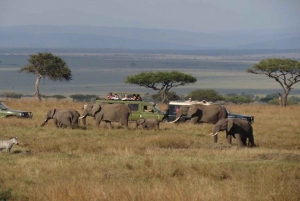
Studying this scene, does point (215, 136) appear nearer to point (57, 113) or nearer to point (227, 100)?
point (57, 113)

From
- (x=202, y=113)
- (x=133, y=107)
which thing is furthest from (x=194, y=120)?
(x=133, y=107)

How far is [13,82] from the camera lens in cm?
14112

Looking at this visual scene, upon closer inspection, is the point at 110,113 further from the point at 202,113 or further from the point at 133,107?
the point at 202,113

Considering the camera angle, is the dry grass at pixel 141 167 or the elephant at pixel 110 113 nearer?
the dry grass at pixel 141 167

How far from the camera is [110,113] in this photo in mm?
26594

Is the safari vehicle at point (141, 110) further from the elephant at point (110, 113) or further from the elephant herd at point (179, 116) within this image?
the elephant at point (110, 113)

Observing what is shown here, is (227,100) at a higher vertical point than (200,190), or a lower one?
lower

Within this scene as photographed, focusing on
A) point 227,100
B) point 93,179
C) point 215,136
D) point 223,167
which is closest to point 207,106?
point 215,136

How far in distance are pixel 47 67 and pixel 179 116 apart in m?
26.5

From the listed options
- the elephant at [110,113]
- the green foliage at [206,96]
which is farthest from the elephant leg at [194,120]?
the green foliage at [206,96]

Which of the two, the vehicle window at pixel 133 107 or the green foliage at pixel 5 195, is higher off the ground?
the green foliage at pixel 5 195

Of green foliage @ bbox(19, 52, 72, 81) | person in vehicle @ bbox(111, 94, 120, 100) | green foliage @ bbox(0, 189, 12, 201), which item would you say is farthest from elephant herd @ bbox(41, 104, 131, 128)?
green foliage @ bbox(19, 52, 72, 81)

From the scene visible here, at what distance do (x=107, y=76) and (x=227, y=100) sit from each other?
283 feet

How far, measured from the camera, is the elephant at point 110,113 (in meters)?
26.4
